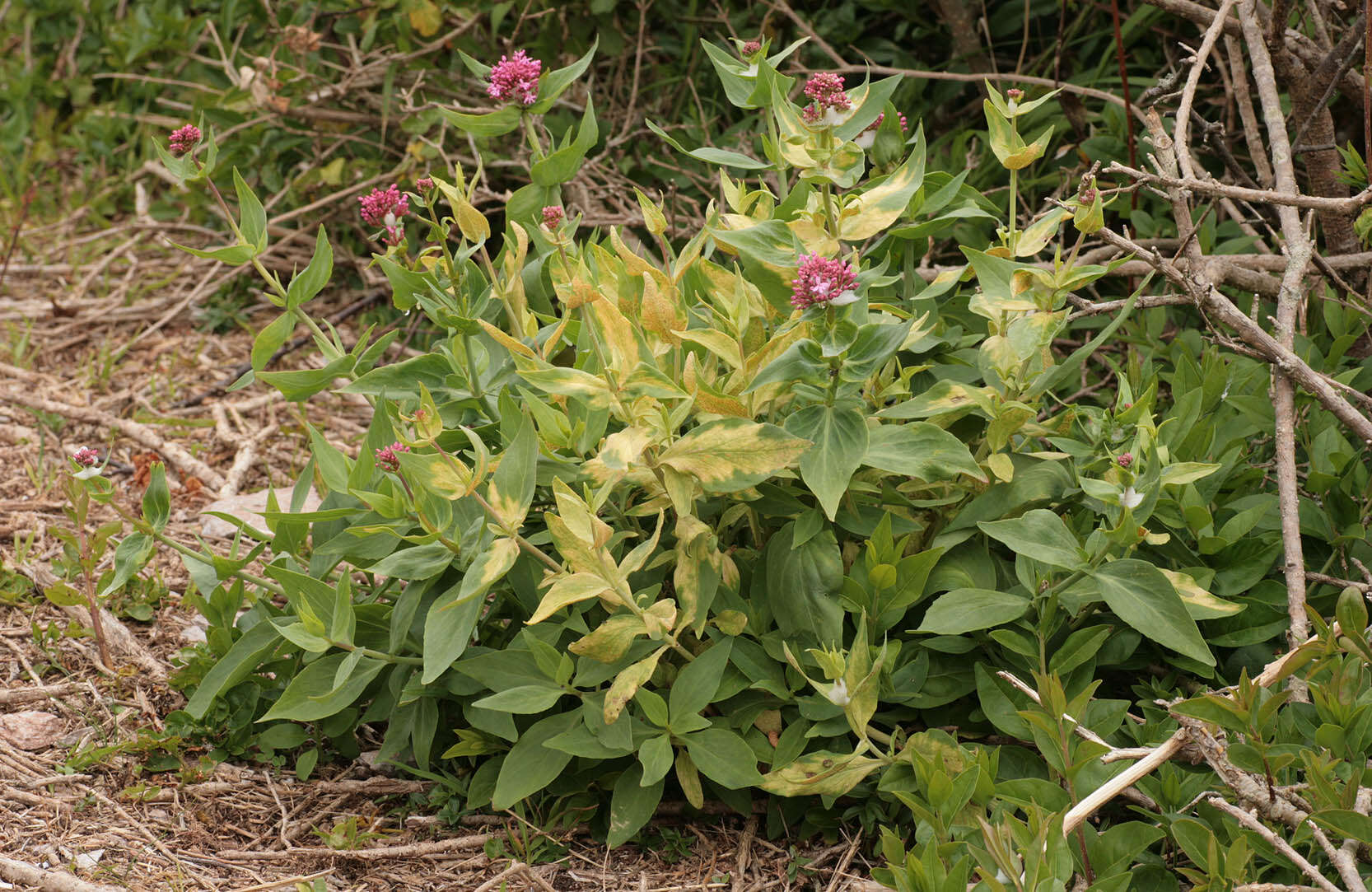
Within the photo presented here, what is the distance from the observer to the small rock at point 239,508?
96.4 inches

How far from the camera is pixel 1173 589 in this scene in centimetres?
146

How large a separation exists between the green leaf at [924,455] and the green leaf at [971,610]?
152mm

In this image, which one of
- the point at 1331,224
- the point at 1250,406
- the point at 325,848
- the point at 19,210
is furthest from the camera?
the point at 19,210

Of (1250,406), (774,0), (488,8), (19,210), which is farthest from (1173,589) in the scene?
(19,210)

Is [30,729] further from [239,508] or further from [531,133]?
[531,133]

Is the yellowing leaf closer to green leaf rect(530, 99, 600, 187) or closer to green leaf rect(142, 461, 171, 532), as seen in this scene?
green leaf rect(530, 99, 600, 187)

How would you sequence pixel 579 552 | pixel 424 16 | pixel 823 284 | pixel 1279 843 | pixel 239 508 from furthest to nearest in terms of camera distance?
1. pixel 424 16
2. pixel 239 508
3. pixel 579 552
4. pixel 823 284
5. pixel 1279 843

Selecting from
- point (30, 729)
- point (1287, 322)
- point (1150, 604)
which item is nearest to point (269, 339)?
point (30, 729)

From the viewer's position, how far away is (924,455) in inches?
58.5

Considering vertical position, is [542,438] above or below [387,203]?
below

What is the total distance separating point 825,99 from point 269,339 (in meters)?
0.79

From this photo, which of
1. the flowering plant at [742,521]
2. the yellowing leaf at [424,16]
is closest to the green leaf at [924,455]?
the flowering plant at [742,521]

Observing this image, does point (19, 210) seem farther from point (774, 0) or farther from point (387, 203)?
point (387, 203)

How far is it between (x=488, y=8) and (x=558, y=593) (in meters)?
2.34
